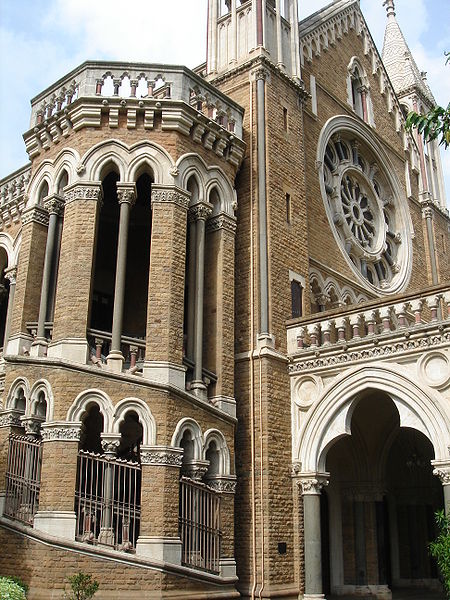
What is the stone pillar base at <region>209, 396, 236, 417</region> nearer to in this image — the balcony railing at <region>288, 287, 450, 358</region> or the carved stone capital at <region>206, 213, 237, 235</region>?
the balcony railing at <region>288, 287, 450, 358</region>

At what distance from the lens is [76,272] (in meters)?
14.2

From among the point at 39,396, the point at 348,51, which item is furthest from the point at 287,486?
the point at 348,51

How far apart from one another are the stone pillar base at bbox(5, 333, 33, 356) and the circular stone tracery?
31.7 ft

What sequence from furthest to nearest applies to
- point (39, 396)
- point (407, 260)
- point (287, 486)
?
1. point (407, 260)
2. point (287, 486)
3. point (39, 396)

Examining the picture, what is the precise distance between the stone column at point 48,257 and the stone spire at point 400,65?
1828 cm

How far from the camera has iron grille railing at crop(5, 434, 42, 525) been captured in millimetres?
13047

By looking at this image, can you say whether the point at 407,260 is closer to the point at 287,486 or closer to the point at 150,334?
the point at 287,486

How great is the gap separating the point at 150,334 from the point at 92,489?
9.97 ft

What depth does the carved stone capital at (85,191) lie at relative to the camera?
14875 mm

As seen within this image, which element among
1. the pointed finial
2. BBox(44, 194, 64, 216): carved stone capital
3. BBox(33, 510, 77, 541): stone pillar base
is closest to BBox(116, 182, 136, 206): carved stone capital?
BBox(44, 194, 64, 216): carved stone capital

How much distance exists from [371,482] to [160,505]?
749 cm

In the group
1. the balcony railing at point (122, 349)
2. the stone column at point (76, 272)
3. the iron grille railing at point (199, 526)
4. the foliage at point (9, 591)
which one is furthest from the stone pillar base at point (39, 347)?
the foliage at point (9, 591)

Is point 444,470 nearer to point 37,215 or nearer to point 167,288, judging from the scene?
point 167,288

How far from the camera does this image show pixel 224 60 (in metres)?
20.1
